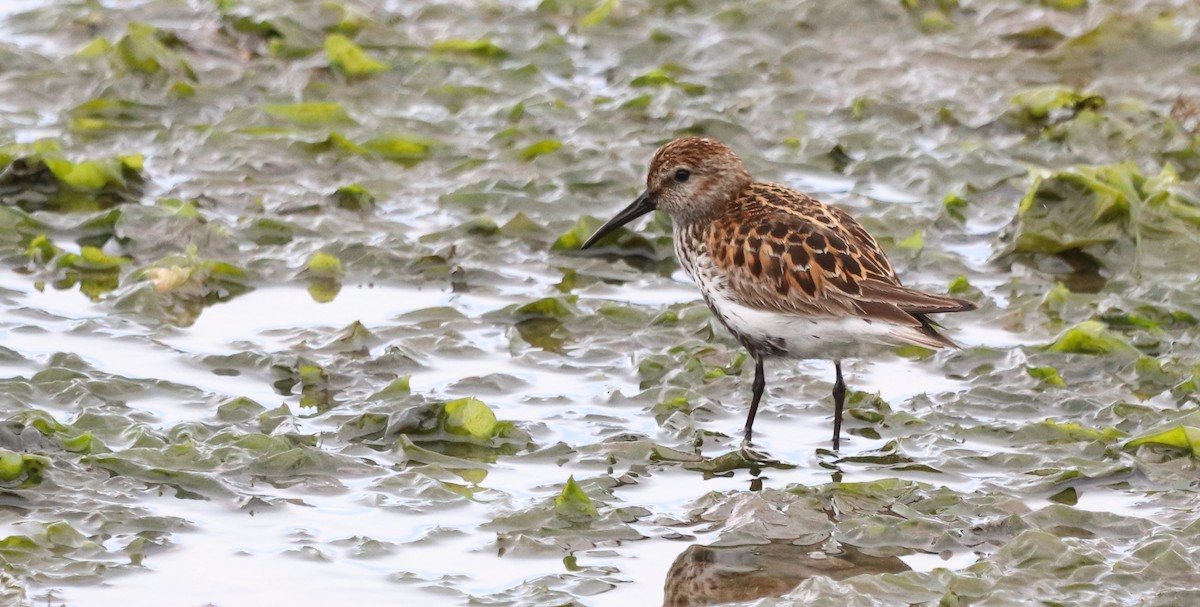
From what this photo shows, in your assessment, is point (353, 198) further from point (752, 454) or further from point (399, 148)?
point (752, 454)

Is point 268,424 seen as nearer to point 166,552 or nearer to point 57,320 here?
point 166,552

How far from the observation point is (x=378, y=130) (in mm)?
10891

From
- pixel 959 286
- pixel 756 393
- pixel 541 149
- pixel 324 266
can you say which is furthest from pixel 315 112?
pixel 756 393

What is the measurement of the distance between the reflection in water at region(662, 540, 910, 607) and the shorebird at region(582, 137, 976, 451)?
1.06 metres

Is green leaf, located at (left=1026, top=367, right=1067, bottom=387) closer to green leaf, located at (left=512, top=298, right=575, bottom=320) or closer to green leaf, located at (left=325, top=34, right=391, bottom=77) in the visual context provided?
green leaf, located at (left=512, top=298, right=575, bottom=320)

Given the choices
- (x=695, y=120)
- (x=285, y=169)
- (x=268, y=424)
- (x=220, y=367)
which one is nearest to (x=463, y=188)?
(x=285, y=169)

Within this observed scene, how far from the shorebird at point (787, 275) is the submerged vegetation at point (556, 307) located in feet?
1.52

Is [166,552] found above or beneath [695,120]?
beneath

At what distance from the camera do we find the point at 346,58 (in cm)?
1181

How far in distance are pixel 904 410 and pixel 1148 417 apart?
103 cm

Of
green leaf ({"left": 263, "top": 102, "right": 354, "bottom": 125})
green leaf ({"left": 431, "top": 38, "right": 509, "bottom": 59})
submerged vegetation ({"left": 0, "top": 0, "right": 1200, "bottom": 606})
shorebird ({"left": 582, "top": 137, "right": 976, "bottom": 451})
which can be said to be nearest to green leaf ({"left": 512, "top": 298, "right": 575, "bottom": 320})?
submerged vegetation ({"left": 0, "top": 0, "right": 1200, "bottom": 606})

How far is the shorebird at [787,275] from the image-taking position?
695 centimetres

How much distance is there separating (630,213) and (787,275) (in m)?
1.38

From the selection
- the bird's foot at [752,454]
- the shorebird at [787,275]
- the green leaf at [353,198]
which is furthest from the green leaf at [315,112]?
the bird's foot at [752,454]
